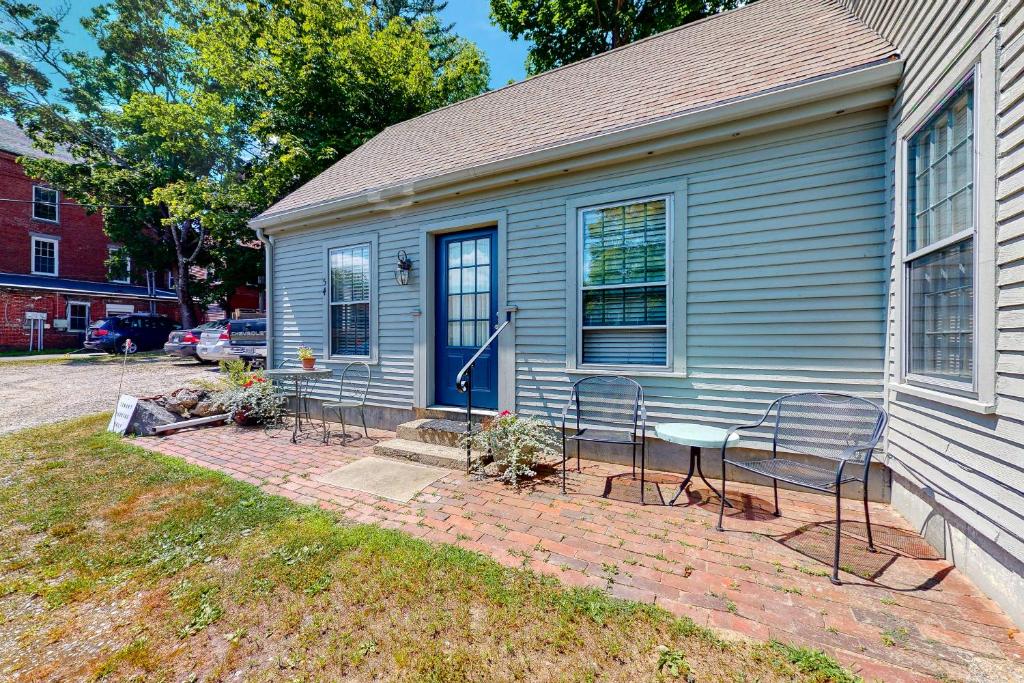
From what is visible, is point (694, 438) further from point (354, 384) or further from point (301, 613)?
point (354, 384)

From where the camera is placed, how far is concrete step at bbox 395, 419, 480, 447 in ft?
15.3

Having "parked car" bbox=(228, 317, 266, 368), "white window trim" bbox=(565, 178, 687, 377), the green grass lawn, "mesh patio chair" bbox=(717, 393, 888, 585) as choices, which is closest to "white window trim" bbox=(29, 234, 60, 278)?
"parked car" bbox=(228, 317, 266, 368)

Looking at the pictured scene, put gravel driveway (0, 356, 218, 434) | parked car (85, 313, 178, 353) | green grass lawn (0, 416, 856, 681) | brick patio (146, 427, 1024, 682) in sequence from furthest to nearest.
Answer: parked car (85, 313, 178, 353) < gravel driveway (0, 356, 218, 434) < brick patio (146, 427, 1024, 682) < green grass lawn (0, 416, 856, 681)

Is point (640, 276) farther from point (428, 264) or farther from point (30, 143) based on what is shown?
point (30, 143)

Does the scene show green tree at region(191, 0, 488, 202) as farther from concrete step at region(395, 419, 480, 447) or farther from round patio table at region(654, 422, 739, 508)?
round patio table at region(654, 422, 739, 508)

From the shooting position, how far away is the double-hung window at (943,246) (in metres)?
2.44

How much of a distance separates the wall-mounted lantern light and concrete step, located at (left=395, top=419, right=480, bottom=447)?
1.89 m

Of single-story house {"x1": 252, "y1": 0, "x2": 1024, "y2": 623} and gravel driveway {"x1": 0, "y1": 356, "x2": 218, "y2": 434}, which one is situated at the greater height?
single-story house {"x1": 252, "y1": 0, "x2": 1024, "y2": 623}

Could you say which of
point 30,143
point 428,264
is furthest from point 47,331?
point 428,264

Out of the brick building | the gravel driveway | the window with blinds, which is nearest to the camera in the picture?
the window with blinds

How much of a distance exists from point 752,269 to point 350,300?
5.21 metres

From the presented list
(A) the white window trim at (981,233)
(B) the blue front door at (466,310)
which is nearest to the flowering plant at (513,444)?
(B) the blue front door at (466,310)

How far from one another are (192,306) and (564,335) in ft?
65.9

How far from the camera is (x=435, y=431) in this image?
4.77 meters
